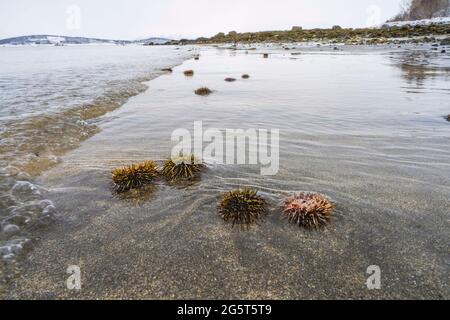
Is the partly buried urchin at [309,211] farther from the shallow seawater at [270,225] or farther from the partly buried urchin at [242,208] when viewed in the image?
the partly buried urchin at [242,208]

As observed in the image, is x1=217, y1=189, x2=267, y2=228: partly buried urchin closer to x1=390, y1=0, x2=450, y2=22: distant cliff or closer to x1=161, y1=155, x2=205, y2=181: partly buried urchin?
x1=161, y1=155, x2=205, y2=181: partly buried urchin

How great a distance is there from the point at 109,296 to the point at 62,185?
365cm

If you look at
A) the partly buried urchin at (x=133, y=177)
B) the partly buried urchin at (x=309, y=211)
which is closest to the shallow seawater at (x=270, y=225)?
the partly buried urchin at (x=309, y=211)

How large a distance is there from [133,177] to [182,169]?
1069 mm

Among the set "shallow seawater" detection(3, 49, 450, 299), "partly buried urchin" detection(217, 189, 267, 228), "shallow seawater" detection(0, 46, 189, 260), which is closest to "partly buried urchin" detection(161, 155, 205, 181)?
"shallow seawater" detection(3, 49, 450, 299)

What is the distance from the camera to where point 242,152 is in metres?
7.88

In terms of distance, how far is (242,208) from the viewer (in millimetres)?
5008

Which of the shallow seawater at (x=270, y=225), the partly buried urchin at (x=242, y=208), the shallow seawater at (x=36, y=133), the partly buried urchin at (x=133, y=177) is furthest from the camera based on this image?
the partly buried urchin at (x=133, y=177)

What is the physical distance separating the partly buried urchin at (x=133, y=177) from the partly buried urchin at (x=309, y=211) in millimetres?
2952

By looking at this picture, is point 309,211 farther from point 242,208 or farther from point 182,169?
point 182,169

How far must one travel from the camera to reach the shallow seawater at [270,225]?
3662 millimetres

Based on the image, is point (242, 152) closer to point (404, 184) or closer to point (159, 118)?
point (404, 184)

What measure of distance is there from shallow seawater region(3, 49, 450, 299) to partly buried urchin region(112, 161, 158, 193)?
29 cm
